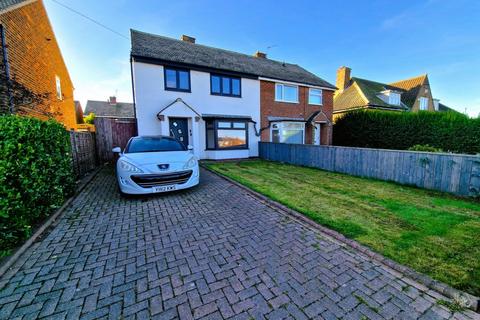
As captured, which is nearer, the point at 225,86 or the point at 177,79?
the point at 177,79

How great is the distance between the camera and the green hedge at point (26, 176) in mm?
2781

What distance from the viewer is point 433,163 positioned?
5.95m

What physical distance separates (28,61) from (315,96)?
17.5 m

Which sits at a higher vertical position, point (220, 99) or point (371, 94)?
point (371, 94)

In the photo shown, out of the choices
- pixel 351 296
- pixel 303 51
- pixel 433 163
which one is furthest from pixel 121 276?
pixel 303 51

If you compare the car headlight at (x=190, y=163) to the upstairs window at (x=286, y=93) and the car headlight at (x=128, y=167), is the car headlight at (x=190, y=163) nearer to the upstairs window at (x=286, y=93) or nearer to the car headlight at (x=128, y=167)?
the car headlight at (x=128, y=167)

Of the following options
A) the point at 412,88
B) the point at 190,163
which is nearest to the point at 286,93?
the point at 190,163

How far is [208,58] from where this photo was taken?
13008 mm

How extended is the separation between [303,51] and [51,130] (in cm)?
1770

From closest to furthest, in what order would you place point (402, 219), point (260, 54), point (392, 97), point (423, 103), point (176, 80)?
point (402, 219) → point (176, 80) → point (260, 54) → point (392, 97) → point (423, 103)

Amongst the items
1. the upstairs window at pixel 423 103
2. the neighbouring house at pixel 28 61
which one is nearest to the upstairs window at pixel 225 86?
the neighbouring house at pixel 28 61

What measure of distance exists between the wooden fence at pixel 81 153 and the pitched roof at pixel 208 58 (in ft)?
16.2

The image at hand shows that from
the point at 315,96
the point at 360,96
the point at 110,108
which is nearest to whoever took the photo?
the point at 315,96

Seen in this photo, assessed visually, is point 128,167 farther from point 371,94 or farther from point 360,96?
point 371,94
